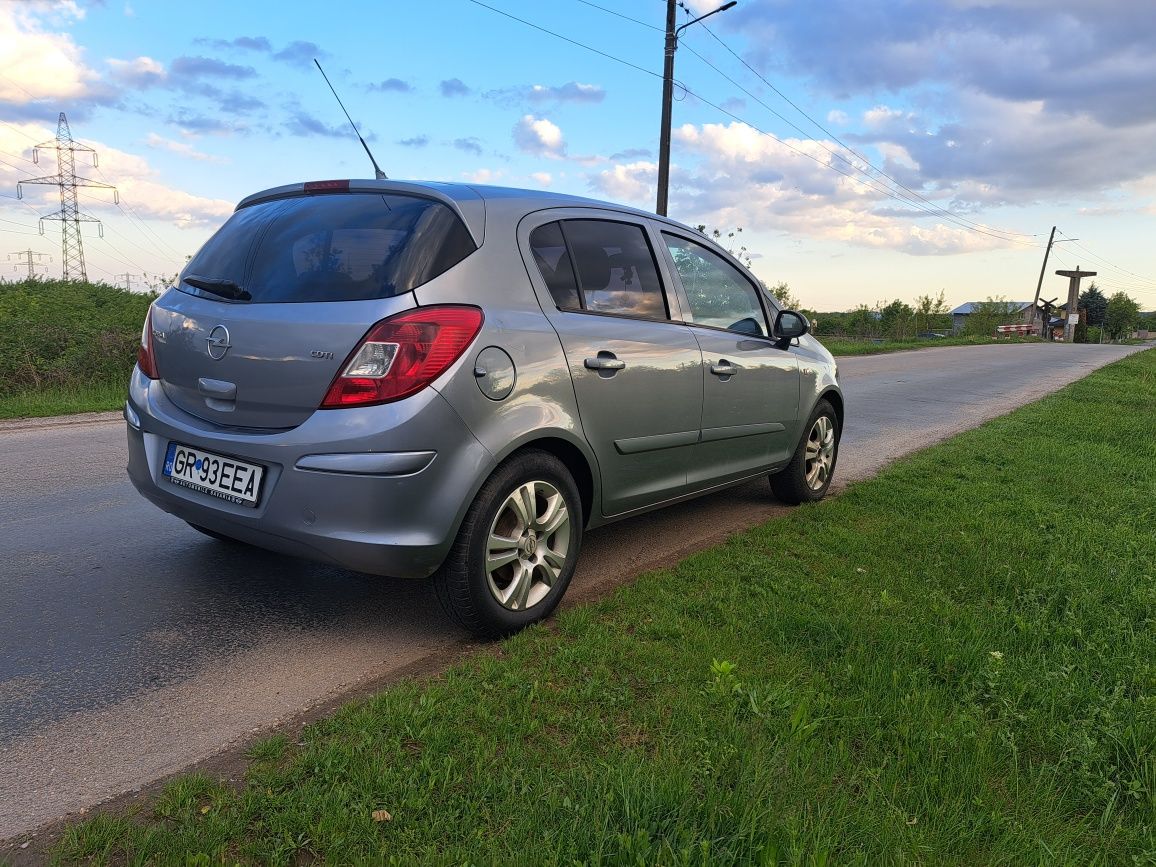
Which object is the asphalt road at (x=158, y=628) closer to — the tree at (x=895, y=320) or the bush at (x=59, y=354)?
the bush at (x=59, y=354)

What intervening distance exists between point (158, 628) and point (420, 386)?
4.73 ft

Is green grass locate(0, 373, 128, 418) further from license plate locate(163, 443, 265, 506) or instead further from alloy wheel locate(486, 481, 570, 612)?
alloy wheel locate(486, 481, 570, 612)

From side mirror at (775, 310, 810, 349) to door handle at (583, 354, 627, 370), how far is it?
1.72 metres

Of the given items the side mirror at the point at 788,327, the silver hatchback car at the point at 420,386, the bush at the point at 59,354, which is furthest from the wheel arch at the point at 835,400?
the bush at the point at 59,354

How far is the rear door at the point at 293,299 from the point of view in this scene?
2.85 metres

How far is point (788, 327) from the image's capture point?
4906 mm

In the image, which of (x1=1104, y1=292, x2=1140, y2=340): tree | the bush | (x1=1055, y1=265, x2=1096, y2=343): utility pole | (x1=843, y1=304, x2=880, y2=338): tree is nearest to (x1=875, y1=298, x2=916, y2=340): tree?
(x1=843, y1=304, x2=880, y2=338): tree

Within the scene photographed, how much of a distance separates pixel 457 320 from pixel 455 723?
4.45 ft

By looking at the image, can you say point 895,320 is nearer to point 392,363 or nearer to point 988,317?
point 988,317

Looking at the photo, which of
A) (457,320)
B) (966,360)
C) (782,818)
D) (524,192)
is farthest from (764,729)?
(966,360)

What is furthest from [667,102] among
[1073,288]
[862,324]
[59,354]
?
[1073,288]

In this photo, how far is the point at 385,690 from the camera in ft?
8.73

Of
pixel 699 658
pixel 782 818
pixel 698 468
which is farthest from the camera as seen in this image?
pixel 698 468

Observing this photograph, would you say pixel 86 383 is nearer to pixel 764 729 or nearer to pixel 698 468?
pixel 698 468
